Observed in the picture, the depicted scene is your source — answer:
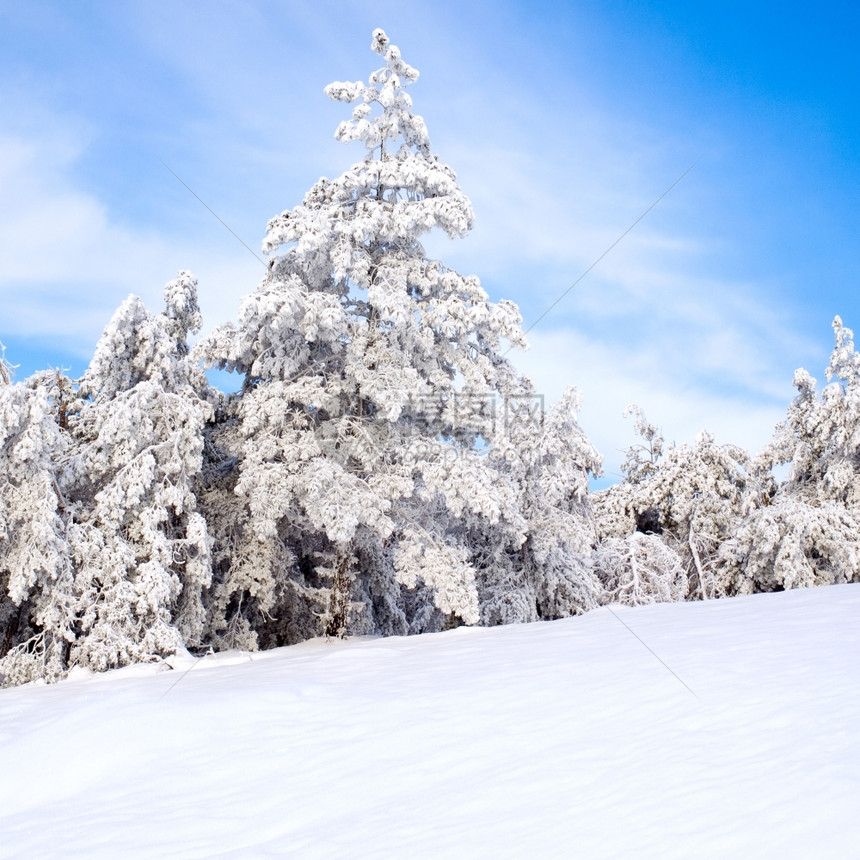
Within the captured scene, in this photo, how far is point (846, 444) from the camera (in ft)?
62.1

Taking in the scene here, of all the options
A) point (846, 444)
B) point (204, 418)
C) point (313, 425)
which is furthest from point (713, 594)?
point (204, 418)

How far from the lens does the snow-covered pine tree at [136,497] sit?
10.1 m

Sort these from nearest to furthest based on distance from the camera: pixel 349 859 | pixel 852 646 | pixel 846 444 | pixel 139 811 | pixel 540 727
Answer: pixel 349 859, pixel 139 811, pixel 540 727, pixel 852 646, pixel 846 444

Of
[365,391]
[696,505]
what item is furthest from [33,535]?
[696,505]

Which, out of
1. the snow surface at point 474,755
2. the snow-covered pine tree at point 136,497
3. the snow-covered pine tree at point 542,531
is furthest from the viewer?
the snow-covered pine tree at point 542,531

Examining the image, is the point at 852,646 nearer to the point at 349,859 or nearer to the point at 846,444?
the point at 349,859

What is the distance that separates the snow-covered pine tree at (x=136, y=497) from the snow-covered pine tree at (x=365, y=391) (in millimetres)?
828

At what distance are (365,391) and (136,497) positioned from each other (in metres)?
3.58

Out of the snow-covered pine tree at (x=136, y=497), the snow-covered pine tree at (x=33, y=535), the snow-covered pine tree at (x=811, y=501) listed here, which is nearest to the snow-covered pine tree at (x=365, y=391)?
the snow-covered pine tree at (x=136, y=497)

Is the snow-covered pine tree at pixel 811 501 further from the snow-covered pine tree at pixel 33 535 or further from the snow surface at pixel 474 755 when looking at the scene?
the snow-covered pine tree at pixel 33 535

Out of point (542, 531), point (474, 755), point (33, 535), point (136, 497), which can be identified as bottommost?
point (474, 755)

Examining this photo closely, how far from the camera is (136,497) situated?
1047 cm

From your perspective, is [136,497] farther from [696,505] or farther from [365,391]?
[696,505]

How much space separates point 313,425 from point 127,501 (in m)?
3.03
